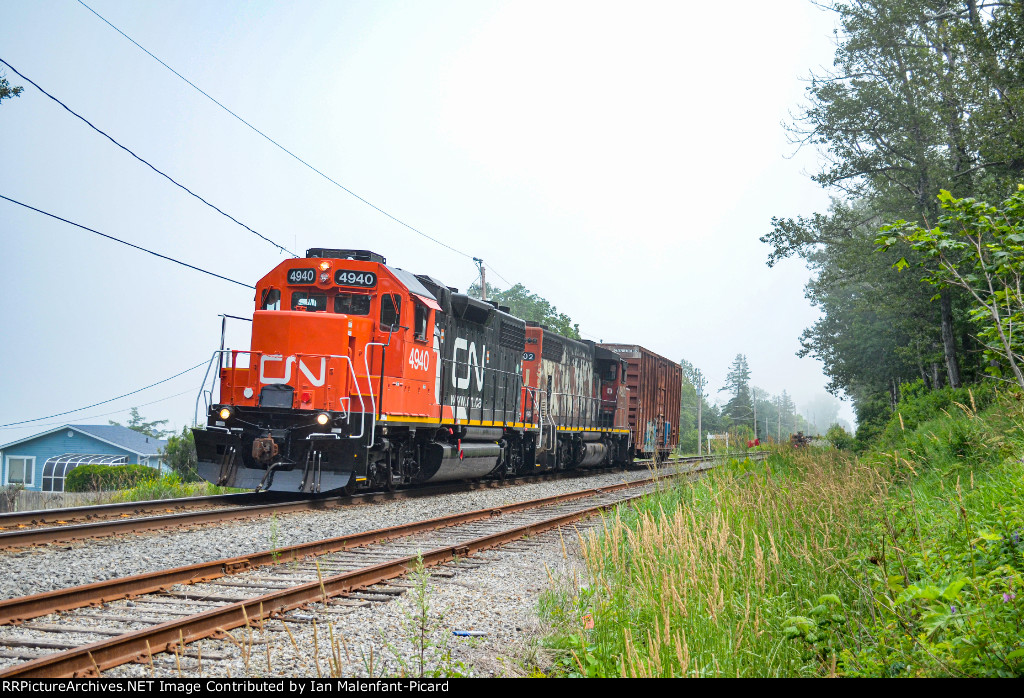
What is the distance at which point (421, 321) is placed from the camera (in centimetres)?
1324

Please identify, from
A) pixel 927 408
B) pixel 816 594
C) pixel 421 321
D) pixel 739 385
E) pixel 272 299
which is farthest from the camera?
pixel 739 385

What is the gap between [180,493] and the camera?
14.2 m

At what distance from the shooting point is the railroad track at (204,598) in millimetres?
4477

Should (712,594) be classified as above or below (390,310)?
below

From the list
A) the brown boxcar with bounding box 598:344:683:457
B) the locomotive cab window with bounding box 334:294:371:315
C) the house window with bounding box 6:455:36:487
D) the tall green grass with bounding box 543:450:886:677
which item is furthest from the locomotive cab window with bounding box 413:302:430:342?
the house window with bounding box 6:455:36:487

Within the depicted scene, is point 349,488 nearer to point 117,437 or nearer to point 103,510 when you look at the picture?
point 103,510

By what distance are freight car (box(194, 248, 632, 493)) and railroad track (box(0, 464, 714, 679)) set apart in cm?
279

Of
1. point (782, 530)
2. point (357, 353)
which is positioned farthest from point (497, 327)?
point (782, 530)

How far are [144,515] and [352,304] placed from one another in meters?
4.25

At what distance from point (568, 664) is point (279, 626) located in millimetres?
1981

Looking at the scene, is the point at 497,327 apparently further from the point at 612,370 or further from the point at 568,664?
the point at 568,664

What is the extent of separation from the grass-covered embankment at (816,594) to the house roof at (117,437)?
4022 centimetres

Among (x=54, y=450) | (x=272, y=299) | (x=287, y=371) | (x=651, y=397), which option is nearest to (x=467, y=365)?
(x=272, y=299)

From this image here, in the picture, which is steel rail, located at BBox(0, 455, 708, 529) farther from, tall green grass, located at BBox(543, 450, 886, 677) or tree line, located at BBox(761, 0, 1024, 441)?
tree line, located at BBox(761, 0, 1024, 441)
